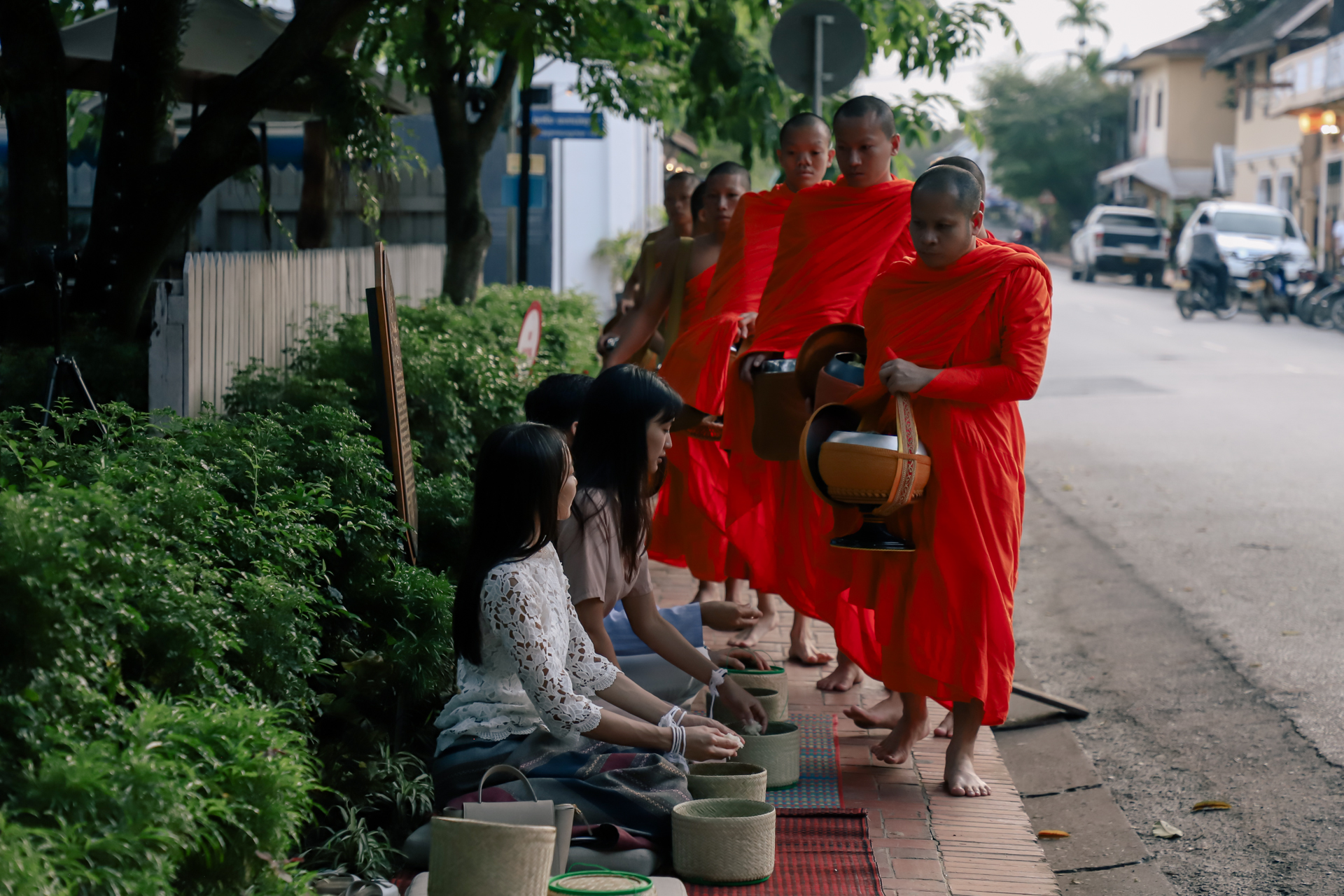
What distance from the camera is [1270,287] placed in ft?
84.4

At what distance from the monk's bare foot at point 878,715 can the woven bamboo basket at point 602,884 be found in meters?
1.63

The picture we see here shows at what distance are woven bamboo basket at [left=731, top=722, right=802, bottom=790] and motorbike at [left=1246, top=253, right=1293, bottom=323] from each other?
24086 millimetres

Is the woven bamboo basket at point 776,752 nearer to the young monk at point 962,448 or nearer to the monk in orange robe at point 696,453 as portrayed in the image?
the young monk at point 962,448

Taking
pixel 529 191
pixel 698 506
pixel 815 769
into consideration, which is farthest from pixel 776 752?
pixel 529 191

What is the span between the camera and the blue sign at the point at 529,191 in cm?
1430

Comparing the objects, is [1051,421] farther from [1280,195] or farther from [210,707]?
[1280,195]

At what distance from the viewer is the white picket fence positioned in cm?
614

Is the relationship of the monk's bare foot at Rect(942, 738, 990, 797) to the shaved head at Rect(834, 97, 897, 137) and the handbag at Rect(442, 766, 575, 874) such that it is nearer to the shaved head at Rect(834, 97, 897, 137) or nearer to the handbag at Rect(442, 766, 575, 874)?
the handbag at Rect(442, 766, 575, 874)

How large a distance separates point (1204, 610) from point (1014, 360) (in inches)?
133

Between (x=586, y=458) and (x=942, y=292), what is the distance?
1.18 m

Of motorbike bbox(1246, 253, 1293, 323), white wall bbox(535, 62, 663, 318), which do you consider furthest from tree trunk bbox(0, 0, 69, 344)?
motorbike bbox(1246, 253, 1293, 323)

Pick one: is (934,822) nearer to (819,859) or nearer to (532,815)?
(819,859)

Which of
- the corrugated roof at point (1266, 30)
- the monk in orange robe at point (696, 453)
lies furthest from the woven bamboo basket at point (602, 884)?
the corrugated roof at point (1266, 30)

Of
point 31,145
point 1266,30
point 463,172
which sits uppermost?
point 1266,30
